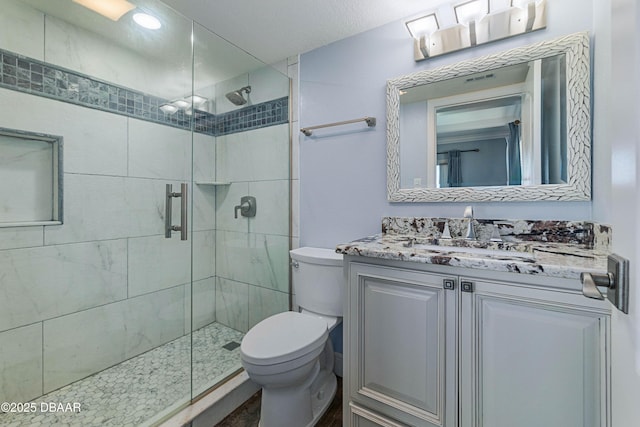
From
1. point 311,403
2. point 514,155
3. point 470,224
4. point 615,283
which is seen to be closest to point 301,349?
point 311,403

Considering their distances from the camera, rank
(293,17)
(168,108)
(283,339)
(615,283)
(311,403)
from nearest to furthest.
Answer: (615,283)
(283,339)
(311,403)
(293,17)
(168,108)

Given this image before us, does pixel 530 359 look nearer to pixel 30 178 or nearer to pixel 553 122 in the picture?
pixel 553 122

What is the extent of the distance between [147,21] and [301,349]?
199 centimetres

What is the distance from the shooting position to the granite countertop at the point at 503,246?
2.80 ft

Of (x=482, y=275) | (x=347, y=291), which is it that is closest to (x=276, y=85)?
(x=347, y=291)

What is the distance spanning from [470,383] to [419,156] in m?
1.06

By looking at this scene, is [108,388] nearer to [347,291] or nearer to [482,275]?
[347,291]

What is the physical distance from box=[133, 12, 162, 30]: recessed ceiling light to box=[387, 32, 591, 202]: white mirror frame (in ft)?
4.85

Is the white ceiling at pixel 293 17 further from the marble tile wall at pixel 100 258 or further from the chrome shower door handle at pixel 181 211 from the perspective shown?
the chrome shower door handle at pixel 181 211

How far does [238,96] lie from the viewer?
202 centimetres

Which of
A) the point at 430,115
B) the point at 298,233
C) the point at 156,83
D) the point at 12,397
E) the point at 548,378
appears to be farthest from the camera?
the point at 298,233

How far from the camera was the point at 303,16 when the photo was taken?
155 cm

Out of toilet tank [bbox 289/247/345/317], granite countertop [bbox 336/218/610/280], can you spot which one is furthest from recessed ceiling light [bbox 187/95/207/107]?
granite countertop [bbox 336/218/610/280]

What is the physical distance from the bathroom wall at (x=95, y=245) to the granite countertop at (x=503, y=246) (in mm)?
1314
